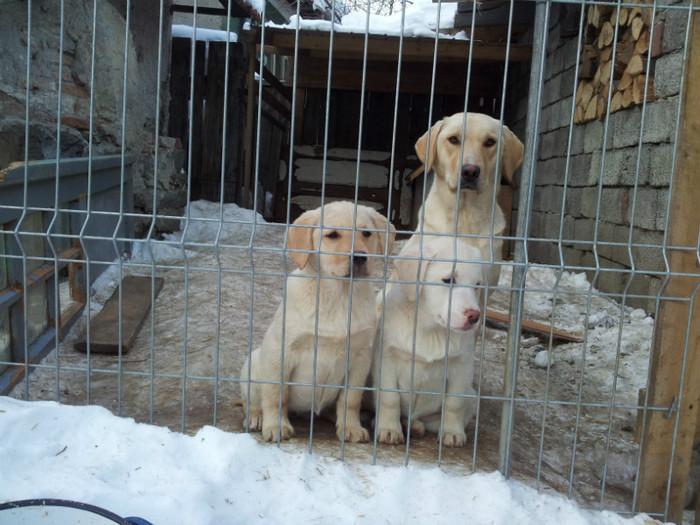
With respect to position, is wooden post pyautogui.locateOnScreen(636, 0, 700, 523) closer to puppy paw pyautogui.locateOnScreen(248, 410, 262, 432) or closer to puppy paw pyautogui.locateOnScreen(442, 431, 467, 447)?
puppy paw pyautogui.locateOnScreen(442, 431, 467, 447)

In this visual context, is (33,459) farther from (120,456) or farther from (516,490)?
(516,490)

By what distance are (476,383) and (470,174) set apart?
4.34 ft

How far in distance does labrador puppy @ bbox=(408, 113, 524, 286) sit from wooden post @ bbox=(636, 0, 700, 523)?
4.32 ft

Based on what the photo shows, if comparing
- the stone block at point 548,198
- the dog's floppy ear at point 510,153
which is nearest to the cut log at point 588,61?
the stone block at point 548,198

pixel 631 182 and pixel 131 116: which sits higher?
pixel 131 116

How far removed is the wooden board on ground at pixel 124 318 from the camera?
4305 mm

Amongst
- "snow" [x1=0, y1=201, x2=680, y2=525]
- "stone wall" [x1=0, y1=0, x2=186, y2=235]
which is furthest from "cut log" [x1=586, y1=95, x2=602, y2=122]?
"stone wall" [x1=0, y1=0, x2=186, y2=235]

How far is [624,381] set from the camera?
14.1 ft

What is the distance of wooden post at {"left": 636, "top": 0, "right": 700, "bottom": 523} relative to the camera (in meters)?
2.44

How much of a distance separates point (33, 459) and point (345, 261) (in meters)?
1.43

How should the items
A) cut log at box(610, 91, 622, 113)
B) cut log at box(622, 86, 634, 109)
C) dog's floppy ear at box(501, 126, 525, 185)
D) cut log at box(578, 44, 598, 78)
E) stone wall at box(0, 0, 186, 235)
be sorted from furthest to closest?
1. cut log at box(578, 44, 598, 78)
2. cut log at box(610, 91, 622, 113)
3. cut log at box(622, 86, 634, 109)
4. stone wall at box(0, 0, 186, 235)
5. dog's floppy ear at box(501, 126, 525, 185)

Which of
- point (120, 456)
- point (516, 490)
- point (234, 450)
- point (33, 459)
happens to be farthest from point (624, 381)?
point (33, 459)

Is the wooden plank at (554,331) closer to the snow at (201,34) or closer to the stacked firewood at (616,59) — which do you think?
the stacked firewood at (616,59)

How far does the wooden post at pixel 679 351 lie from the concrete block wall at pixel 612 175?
58 cm
